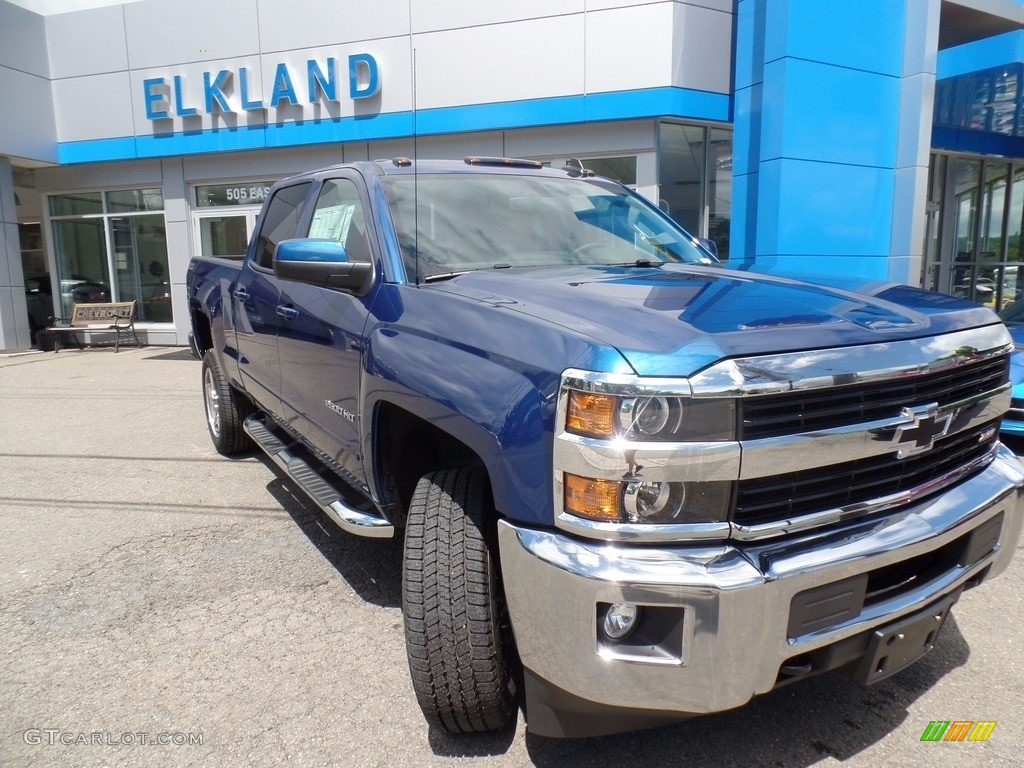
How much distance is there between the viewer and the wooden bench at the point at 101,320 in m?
14.2

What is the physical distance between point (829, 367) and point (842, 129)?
8.37 m

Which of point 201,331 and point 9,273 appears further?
point 9,273

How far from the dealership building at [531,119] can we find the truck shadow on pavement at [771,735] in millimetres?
6707

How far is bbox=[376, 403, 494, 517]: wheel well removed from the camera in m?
2.70

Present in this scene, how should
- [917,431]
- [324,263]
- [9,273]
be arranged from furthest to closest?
[9,273] < [324,263] < [917,431]

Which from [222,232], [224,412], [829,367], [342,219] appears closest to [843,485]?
[829,367]

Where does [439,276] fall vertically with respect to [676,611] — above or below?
above

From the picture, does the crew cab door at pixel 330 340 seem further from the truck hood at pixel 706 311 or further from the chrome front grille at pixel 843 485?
the chrome front grille at pixel 843 485

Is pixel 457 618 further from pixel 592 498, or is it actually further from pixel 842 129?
pixel 842 129

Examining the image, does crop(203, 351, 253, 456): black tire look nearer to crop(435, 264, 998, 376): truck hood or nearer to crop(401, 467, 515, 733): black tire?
crop(435, 264, 998, 376): truck hood

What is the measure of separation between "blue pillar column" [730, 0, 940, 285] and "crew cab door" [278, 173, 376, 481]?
632 centimetres

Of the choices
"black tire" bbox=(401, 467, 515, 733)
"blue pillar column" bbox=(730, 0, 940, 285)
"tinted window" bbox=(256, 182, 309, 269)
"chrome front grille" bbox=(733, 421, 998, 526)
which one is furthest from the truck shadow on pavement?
"blue pillar column" bbox=(730, 0, 940, 285)

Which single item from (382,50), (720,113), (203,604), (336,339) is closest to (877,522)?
(336,339)

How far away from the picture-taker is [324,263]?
2.77 metres
